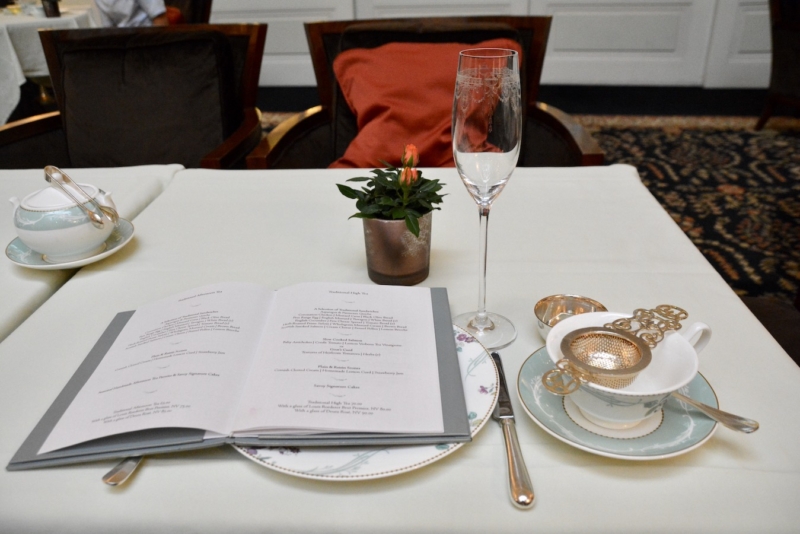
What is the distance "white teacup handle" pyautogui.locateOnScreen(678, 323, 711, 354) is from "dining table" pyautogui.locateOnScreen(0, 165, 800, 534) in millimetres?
41

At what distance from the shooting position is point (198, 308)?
1.81ft

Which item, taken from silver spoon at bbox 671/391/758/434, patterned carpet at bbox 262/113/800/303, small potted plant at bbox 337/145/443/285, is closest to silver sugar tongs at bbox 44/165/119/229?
small potted plant at bbox 337/145/443/285

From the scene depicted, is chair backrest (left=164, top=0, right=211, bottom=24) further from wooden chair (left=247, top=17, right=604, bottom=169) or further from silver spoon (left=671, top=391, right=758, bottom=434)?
silver spoon (left=671, top=391, right=758, bottom=434)

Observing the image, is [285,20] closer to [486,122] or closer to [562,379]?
[486,122]

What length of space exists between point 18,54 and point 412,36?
1.84 m

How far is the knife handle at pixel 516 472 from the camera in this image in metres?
0.38

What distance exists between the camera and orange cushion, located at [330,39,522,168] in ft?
4.31

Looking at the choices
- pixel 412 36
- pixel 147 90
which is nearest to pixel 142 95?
pixel 147 90

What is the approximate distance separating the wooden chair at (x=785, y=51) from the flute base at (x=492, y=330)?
2.58 m

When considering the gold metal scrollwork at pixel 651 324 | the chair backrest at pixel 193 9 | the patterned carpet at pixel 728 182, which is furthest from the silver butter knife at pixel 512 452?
the chair backrest at pixel 193 9

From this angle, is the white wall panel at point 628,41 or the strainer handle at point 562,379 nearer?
the strainer handle at point 562,379

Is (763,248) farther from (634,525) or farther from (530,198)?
(634,525)

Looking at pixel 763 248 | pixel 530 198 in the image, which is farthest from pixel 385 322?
pixel 763 248

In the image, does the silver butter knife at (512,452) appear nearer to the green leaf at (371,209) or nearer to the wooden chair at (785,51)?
the green leaf at (371,209)
